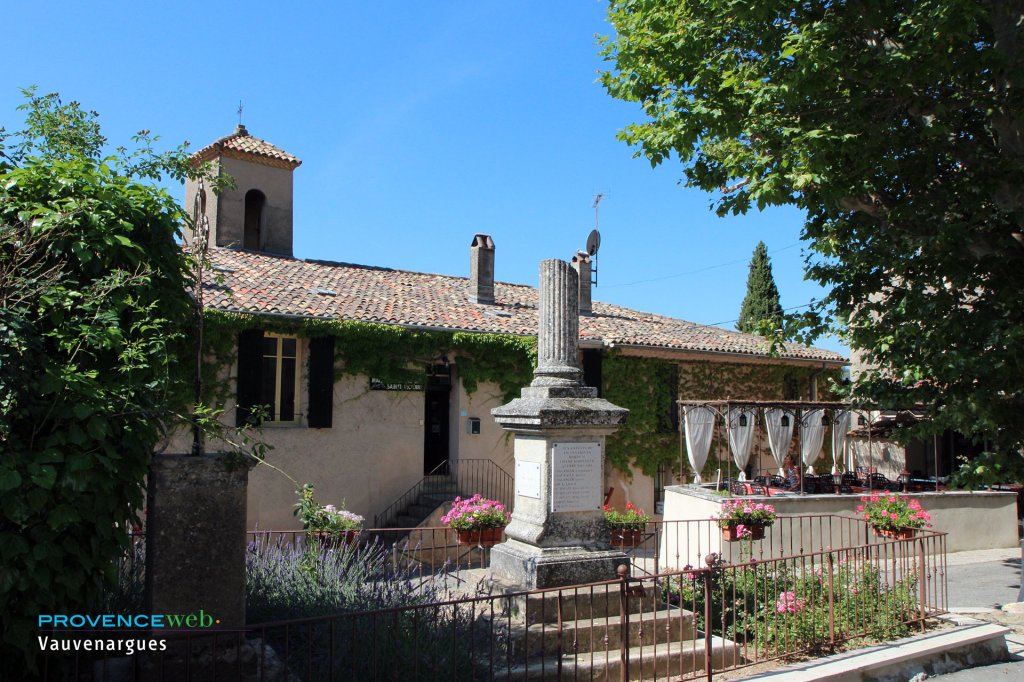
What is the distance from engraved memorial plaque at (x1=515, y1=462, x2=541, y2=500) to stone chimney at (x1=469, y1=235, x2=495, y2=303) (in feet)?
36.6

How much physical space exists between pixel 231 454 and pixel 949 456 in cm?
2182

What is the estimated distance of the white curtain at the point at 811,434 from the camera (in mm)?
16625

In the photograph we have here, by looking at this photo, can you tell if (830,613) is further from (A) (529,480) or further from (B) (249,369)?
(B) (249,369)

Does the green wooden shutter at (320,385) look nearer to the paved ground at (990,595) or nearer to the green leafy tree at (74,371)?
the green leafy tree at (74,371)

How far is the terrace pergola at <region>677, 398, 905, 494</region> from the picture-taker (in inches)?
592

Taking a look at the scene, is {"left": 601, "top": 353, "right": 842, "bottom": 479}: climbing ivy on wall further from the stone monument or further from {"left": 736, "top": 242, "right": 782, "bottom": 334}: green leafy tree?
{"left": 736, "top": 242, "right": 782, "bottom": 334}: green leafy tree

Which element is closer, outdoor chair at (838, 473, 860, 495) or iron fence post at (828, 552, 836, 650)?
iron fence post at (828, 552, 836, 650)

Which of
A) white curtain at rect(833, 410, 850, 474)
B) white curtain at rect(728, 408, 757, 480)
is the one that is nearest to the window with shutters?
white curtain at rect(728, 408, 757, 480)

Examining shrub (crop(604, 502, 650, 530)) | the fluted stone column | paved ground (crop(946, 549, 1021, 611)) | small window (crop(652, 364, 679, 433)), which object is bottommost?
paved ground (crop(946, 549, 1021, 611))

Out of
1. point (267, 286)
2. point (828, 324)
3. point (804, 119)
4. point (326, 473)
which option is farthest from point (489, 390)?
point (804, 119)

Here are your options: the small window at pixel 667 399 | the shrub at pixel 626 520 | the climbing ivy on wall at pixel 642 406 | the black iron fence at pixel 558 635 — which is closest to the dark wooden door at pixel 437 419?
the climbing ivy on wall at pixel 642 406

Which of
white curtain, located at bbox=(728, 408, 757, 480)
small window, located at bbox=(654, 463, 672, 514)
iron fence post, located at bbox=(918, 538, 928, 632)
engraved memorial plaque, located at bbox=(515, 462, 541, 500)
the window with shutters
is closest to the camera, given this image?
engraved memorial plaque, located at bbox=(515, 462, 541, 500)

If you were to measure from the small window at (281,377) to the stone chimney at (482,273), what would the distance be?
17.3 feet

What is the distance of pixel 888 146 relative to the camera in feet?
27.5
